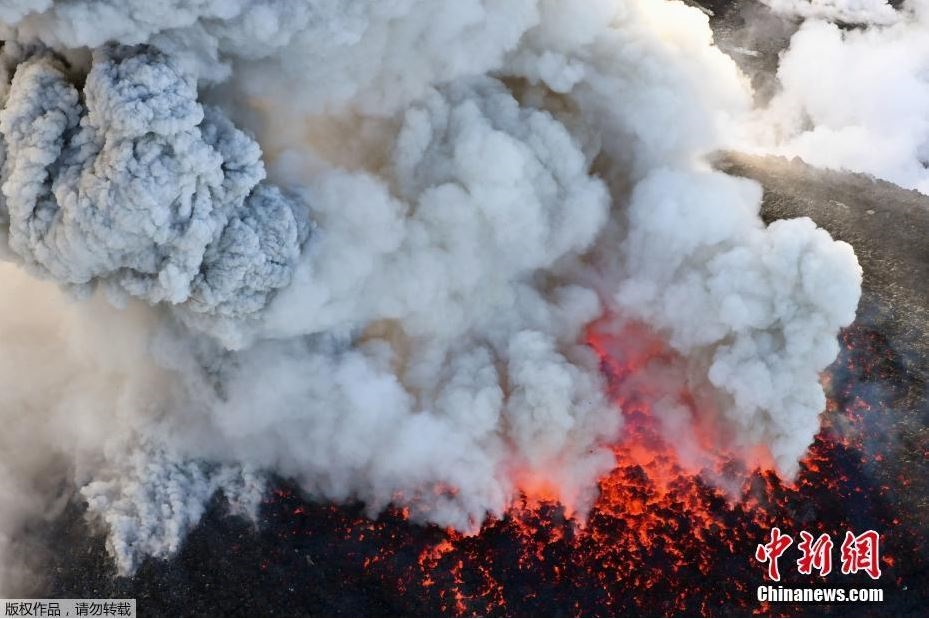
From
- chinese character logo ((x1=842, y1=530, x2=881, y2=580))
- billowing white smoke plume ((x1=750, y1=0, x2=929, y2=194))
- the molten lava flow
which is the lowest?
chinese character logo ((x1=842, y1=530, x2=881, y2=580))

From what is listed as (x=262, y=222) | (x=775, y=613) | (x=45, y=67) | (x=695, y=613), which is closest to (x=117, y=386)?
(x=262, y=222)

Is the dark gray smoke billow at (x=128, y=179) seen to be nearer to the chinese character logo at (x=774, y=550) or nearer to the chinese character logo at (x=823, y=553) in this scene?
the chinese character logo at (x=774, y=550)

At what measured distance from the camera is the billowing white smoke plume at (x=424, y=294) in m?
16.7

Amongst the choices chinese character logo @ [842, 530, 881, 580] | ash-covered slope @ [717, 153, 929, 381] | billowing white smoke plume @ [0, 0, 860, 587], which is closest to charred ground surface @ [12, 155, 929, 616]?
chinese character logo @ [842, 530, 881, 580]

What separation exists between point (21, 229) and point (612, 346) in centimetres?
1350

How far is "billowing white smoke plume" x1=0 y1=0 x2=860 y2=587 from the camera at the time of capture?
16672mm

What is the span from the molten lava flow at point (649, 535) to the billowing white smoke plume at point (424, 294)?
2.06 ft

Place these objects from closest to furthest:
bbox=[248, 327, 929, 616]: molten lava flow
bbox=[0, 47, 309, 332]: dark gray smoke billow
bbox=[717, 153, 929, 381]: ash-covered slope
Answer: bbox=[0, 47, 309, 332]: dark gray smoke billow → bbox=[248, 327, 929, 616]: molten lava flow → bbox=[717, 153, 929, 381]: ash-covered slope

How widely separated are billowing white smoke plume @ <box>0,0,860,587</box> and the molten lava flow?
2.06 feet

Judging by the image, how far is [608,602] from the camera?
17.2 m

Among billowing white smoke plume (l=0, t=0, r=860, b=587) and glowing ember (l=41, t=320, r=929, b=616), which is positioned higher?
billowing white smoke plume (l=0, t=0, r=860, b=587)

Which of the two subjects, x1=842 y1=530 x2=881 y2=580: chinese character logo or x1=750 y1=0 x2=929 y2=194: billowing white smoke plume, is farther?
x1=750 y1=0 x2=929 y2=194: billowing white smoke plume

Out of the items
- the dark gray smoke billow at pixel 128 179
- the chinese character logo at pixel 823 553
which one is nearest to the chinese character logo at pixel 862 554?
the chinese character logo at pixel 823 553

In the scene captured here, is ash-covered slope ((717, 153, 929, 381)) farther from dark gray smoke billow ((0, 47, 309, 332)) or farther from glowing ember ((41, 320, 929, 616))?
dark gray smoke billow ((0, 47, 309, 332))
